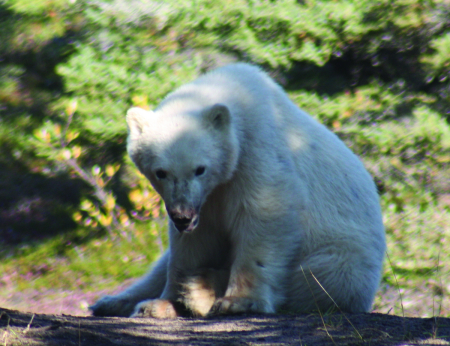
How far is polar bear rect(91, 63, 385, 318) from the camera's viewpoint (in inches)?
137

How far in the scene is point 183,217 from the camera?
10.6 feet

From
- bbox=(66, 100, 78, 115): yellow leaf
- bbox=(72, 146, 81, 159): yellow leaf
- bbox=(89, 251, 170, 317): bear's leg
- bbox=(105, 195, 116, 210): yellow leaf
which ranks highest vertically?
bbox=(89, 251, 170, 317): bear's leg

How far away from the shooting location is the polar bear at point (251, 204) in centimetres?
347

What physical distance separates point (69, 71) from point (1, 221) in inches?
120

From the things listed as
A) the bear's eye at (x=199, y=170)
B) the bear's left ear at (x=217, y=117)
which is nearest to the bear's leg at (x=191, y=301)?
the bear's eye at (x=199, y=170)

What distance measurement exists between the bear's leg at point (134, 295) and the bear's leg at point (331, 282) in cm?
118

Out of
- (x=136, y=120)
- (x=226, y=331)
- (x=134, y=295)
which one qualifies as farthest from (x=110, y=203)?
(x=226, y=331)

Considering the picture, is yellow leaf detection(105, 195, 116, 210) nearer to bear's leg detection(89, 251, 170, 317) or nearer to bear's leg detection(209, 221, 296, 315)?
bear's leg detection(89, 251, 170, 317)

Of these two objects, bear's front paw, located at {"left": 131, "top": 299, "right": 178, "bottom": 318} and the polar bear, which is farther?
bear's front paw, located at {"left": 131, "top": 299, "right": 178, "bottom": 318}

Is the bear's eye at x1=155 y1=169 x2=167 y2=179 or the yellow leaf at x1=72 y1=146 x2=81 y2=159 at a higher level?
the bear's eye at x1=155 y1=169 x2=167 y2=179

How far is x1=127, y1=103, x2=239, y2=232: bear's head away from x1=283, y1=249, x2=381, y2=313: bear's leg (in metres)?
0.86

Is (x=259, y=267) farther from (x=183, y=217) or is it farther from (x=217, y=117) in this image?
(x=217, y=117)

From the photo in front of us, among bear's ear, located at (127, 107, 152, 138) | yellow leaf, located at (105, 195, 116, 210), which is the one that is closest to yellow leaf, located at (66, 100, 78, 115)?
yellow leaf, located at (105, 195, 116, 210)

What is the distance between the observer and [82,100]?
7.38 metres
